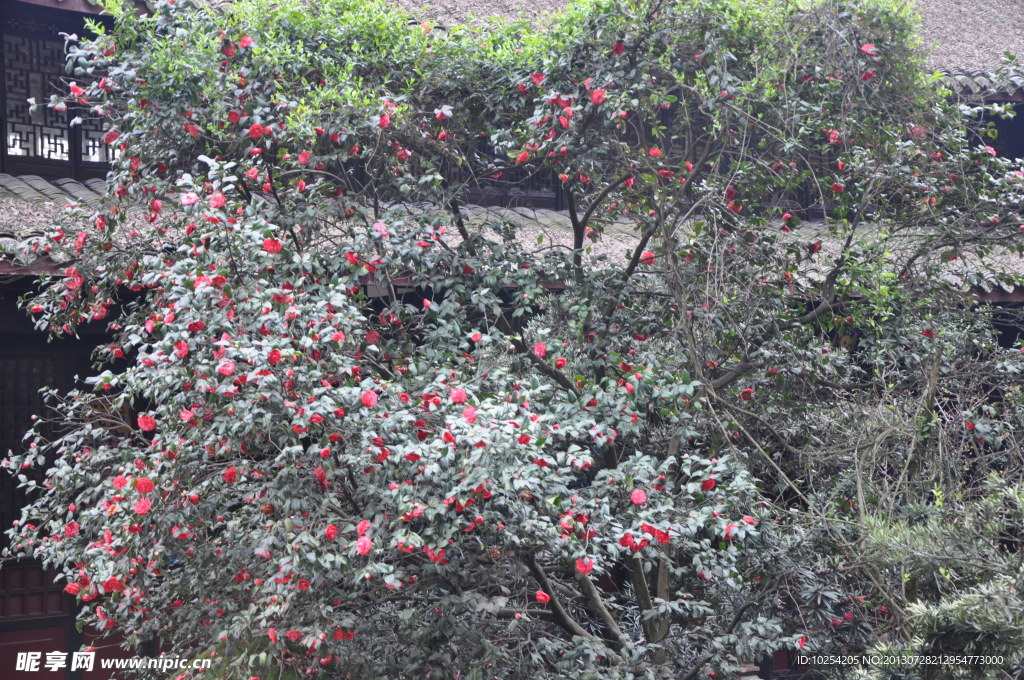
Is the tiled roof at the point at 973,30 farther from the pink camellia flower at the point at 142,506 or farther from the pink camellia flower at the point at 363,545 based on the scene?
the pink camellia flower at the point at 142,506

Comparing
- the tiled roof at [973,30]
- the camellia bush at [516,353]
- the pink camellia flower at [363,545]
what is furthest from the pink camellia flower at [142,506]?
the tiled roof at [973,30]

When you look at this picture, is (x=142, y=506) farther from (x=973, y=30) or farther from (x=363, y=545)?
(x=973, y=30)

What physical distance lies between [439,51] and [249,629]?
2388 mm

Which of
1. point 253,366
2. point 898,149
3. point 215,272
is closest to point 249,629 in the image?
point 253,366

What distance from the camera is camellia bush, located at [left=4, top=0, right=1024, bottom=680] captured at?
2.89 m

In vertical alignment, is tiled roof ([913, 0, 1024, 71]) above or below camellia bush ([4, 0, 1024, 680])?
above

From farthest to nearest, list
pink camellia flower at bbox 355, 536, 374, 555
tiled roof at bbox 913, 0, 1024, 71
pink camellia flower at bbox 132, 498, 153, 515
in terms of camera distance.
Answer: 1. tiled roof at bbox 913, 0, 1024, 71
2. pink camellia flower at bbox 132, 498, 153, 515
3. pink camellia flower at bbox 355, 536, 374, 555

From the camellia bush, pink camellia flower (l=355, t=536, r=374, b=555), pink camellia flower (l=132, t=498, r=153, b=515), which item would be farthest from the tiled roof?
pink camellia flower (l=132, t=498, r=153, b=515)

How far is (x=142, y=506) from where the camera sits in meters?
2.88

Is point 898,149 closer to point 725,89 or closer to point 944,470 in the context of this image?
point 725,89

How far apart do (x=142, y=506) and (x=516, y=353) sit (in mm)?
1674

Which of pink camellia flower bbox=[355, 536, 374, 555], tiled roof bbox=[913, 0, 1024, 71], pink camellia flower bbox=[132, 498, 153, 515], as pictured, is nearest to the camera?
pink camellia flower bbox=[355, 536, 374, 555]

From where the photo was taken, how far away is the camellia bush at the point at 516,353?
2891mm

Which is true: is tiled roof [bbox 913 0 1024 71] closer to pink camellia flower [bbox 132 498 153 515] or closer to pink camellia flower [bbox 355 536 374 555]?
pink camellia flower [bbox 355 536 374 555]
